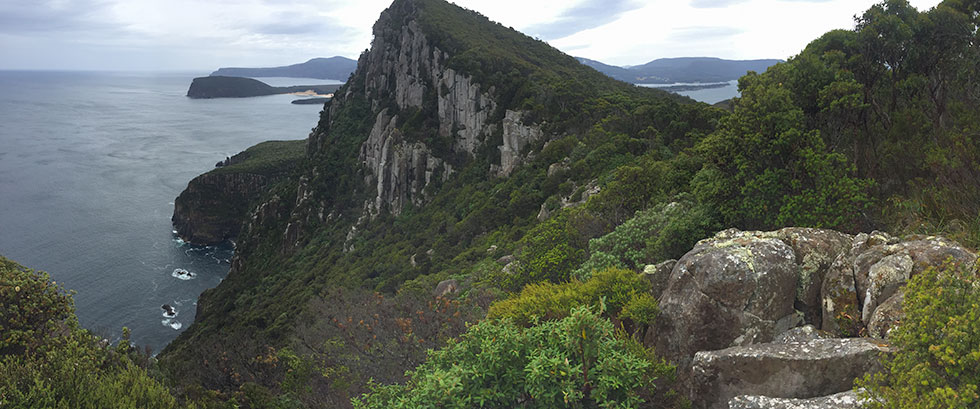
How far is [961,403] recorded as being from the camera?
575 centimetres

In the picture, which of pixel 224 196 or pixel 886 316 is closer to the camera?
pixel 886 316

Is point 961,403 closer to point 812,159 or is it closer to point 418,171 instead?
point 812,159

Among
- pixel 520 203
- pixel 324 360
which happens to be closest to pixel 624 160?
pixel 520 203

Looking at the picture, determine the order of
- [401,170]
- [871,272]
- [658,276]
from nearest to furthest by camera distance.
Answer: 1. [871,272]
2. [658,276]
3. [401,170]

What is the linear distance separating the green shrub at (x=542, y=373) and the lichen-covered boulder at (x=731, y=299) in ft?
5.46

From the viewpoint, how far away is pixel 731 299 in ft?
34.6

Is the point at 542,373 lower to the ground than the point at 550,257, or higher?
higher

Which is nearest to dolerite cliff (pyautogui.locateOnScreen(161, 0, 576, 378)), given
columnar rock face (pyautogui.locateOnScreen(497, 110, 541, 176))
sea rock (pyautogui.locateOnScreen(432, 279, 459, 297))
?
columnar rock face (pyautogui.locateOnScreen(497, 110, 541, 176))

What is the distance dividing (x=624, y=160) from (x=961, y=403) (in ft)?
112

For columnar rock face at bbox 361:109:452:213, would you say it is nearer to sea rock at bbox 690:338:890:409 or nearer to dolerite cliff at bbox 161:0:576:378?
dolerite cliff at bbox 161:0:576:378

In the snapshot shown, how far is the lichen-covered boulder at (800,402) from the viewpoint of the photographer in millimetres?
7477

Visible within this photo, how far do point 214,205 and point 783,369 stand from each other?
460ft

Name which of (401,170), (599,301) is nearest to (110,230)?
(401,170)

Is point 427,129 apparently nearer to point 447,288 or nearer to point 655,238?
point 447,288
